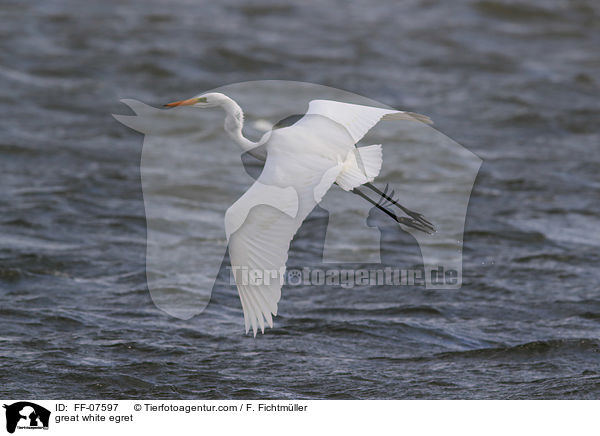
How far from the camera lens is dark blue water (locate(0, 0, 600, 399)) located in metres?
5.43

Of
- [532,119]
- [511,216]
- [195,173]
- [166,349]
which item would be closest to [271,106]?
[195,173]

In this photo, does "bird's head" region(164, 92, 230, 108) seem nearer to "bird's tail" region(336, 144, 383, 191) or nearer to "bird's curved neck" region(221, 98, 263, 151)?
"bird's curved neck" region(221, 98, 263, 151)

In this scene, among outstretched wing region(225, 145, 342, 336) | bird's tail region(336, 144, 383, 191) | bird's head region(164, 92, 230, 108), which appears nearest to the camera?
outstretched wing region(225, 145, 342, 336)

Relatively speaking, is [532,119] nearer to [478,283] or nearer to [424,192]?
[424,192]

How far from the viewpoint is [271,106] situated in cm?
1100

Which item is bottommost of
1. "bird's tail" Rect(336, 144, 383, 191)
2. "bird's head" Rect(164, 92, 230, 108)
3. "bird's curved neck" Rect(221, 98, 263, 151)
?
"bird's tail" Rect(336, 144, 383, 191)

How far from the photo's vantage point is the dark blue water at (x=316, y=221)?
17.8 feet

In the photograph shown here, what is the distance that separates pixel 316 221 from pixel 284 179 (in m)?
3.14

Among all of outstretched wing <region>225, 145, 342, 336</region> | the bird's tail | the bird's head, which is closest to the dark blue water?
outstretched wing <region>225, 145, 342, 336</region>

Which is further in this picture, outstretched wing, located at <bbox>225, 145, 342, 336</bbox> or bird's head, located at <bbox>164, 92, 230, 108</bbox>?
bird's head, located at <bbox>164, 92, 230, 108</bbox>

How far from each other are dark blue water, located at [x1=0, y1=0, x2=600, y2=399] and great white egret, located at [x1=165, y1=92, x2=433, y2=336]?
0.75m

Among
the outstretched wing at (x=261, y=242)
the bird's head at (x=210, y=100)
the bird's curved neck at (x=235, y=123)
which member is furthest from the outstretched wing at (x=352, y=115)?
the outstretched wing at (x=261, y=242)

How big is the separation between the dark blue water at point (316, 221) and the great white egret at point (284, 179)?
2.45 feet

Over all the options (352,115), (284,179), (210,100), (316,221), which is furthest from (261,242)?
(316,221)
